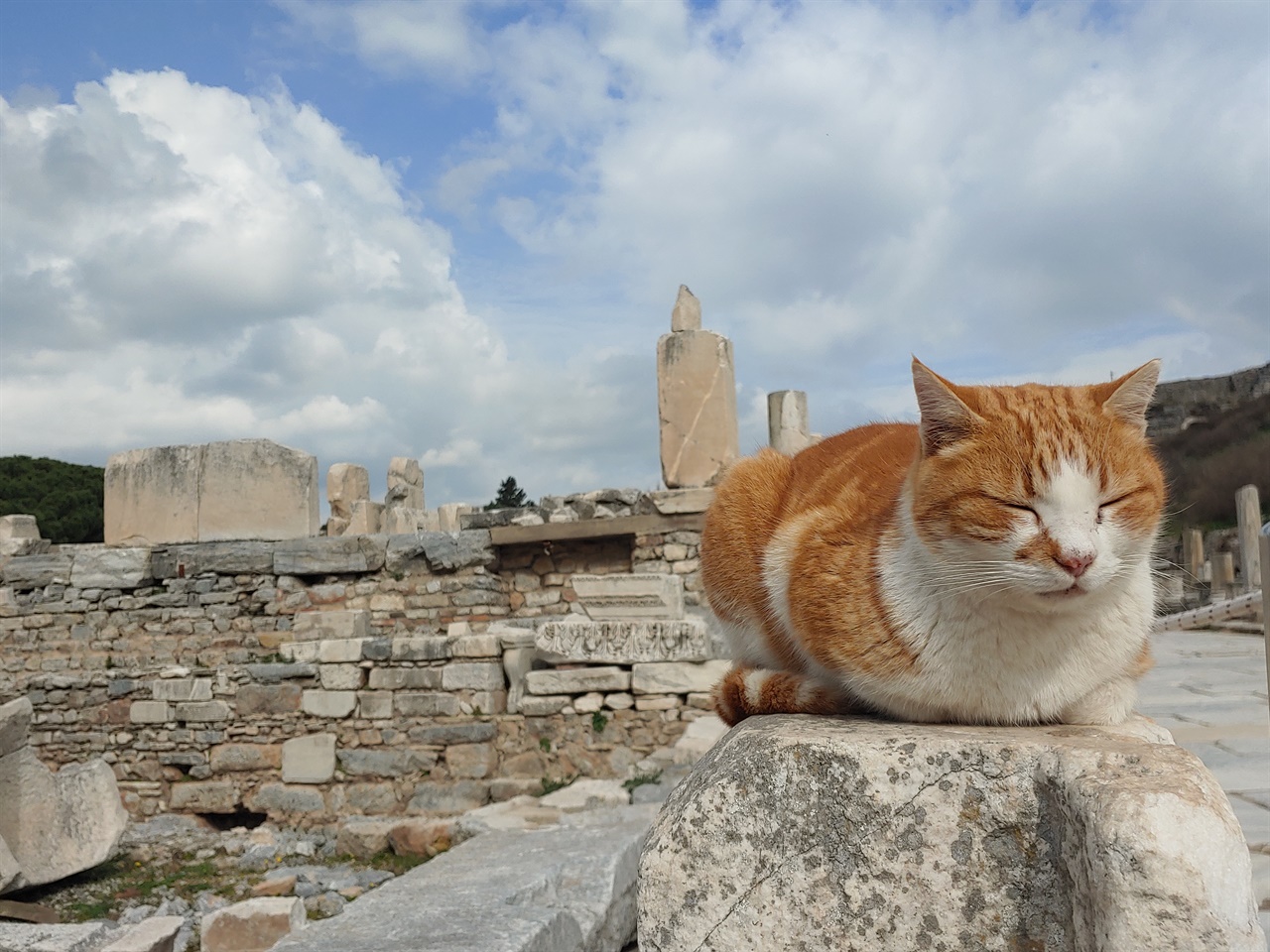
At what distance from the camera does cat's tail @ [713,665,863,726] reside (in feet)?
6.13

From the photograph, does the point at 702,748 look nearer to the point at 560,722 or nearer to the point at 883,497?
the point at 560,722

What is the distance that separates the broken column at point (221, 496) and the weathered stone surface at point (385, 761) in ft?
10.3

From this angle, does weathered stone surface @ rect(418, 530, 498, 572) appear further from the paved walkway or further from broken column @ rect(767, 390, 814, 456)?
the paved walkway

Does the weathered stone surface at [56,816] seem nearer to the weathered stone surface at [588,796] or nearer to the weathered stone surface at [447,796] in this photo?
the weathered stone surface at [447,796]

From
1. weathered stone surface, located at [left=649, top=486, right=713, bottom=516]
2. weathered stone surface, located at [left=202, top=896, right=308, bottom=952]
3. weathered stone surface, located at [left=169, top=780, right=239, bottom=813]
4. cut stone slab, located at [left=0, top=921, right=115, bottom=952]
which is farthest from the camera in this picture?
weathered stone surface, located at [left=649, top=486, right=713, bottom=516]

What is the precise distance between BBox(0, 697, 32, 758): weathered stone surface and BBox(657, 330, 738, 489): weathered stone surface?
18.7 feet

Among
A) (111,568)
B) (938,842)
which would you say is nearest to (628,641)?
(938,842)

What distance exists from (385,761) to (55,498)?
24.1 meters

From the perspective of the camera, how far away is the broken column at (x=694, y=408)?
956 centimetres

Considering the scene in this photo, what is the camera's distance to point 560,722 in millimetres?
6910

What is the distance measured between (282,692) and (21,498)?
2359 centimetres

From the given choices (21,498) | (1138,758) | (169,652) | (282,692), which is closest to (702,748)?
(282,692)

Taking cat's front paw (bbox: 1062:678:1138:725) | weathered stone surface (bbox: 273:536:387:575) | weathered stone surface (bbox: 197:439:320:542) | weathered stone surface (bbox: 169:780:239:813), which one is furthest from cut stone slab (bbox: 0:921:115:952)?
weathered stone surface (bbox: 197:439:320:542)

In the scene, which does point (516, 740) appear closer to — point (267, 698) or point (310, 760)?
point (310, 760)
